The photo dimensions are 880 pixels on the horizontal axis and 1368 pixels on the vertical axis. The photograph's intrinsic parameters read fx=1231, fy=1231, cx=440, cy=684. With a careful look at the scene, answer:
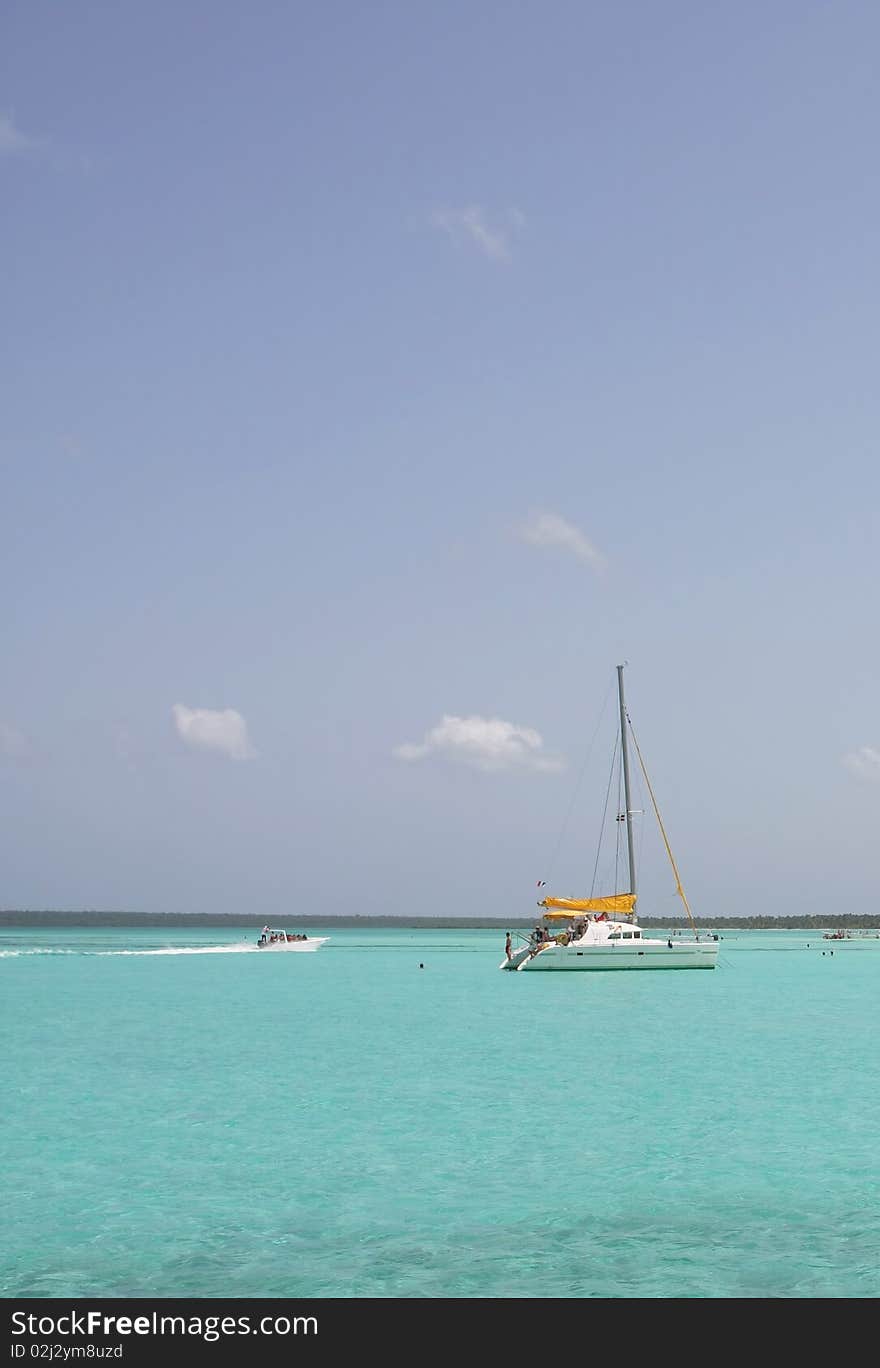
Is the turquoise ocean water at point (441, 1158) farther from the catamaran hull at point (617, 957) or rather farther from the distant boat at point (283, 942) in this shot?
the distant boat at point (283, 942)

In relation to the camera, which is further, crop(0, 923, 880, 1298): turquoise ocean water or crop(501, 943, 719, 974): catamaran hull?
crop(501, 943, 719, 974): catamaran hull

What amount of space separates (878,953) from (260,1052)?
381 ft

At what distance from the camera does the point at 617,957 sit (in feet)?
240

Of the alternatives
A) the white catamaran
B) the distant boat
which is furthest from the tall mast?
→ the distant boat

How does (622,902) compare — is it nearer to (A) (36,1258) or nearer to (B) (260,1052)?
(B) (260,1052)

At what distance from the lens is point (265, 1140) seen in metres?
23.3

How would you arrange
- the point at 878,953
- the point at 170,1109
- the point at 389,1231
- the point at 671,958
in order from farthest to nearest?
the point at 878,953, the point at 671,958, the point at 170,1109, the point at 389,1231

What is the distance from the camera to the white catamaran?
7331 centimetres

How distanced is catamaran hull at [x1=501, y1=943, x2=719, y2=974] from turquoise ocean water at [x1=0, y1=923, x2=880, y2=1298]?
922 inches

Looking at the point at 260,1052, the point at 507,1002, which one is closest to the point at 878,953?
the point at 507,1002

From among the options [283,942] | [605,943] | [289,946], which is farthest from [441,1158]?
[289,946]

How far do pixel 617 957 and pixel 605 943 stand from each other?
111cm

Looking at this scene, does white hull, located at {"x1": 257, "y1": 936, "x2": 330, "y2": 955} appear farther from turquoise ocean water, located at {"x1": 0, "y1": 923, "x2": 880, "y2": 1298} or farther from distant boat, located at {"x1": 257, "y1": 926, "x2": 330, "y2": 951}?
turquoise ocean water, located at {"x1": 0, "y1": 923, "x2": 880, "y2": 1298}

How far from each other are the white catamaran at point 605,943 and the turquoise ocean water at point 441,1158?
927 inches
